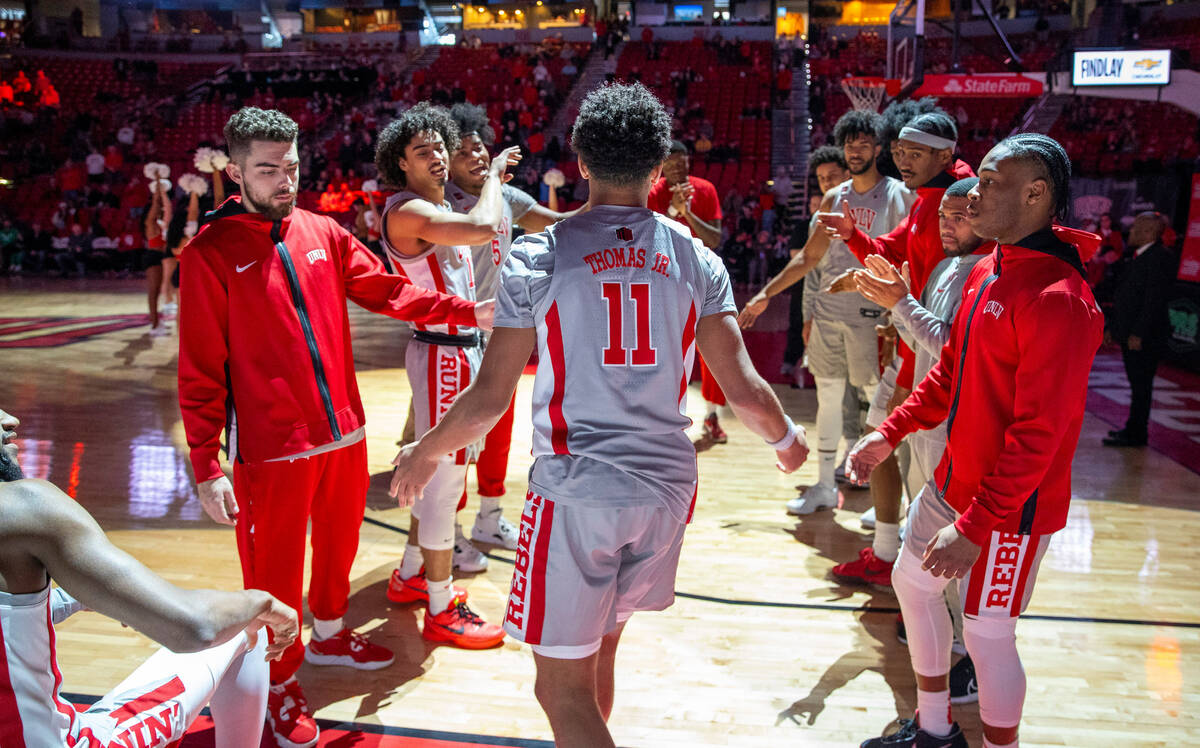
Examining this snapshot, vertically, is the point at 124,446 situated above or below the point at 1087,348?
below

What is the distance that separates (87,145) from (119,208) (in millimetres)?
4262

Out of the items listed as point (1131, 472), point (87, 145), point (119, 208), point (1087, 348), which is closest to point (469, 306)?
point (1087, 348)

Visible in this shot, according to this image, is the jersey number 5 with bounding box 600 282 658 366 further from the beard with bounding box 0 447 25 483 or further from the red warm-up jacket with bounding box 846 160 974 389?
the red warm-up jacket with bounding box 846 160 974 389

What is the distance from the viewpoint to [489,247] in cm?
409

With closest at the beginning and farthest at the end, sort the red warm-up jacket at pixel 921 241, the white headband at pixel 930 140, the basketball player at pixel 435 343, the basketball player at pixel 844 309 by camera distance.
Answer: the basketball player at pixel 435 343, the red warm-up jacket at pixel 921 241, the white headband at pixel 930 140, the basketball player at pixel 844 309

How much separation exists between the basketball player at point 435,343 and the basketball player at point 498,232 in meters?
0.38

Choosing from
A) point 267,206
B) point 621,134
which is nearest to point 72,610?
point 267,206

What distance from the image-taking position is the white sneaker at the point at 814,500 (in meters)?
4.89

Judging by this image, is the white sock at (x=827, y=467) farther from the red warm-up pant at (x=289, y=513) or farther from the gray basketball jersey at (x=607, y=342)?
the gray basketball jersey at (x=607, y=342)

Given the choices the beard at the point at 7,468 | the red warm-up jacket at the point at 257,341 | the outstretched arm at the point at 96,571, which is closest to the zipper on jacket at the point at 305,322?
the red warm-up jacket at the point at 257,341

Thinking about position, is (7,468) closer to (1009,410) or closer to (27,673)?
(27,673)

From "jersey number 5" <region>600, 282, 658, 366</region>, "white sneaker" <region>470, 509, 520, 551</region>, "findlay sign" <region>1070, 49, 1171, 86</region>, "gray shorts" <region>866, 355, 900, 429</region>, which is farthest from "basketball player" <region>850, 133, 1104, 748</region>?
"findlay sign" <region>1070, 49, 1171, 86</region>

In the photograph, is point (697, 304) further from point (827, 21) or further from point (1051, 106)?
point (827, 21)

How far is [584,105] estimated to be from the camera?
198 centimetres
